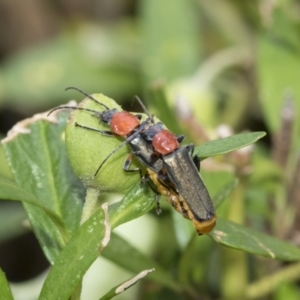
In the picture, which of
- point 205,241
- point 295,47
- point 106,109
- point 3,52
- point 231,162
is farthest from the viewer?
point 3,52

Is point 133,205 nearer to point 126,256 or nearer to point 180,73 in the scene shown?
point 126,256

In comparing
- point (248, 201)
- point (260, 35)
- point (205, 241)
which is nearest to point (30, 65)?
point (260, 35)

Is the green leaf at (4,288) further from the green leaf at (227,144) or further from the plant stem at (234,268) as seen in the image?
the plant stem at (234,268)

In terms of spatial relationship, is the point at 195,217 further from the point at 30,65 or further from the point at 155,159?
the point at 30,65

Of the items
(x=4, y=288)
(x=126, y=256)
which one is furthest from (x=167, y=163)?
(x=4, y=288)

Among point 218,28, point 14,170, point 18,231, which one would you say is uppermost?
point 14,170

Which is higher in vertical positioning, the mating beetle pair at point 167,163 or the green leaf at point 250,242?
the mating beetle pair at point 167,163

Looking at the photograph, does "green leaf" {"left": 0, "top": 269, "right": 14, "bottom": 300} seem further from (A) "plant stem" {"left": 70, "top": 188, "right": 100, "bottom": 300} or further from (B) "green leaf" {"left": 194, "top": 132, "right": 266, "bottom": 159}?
(B) "green leaf" {"left": 194, "top": 132, "right": 266, "bottom": 159}

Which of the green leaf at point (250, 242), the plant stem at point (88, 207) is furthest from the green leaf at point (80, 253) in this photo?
the green leaf at point (250, 242)
